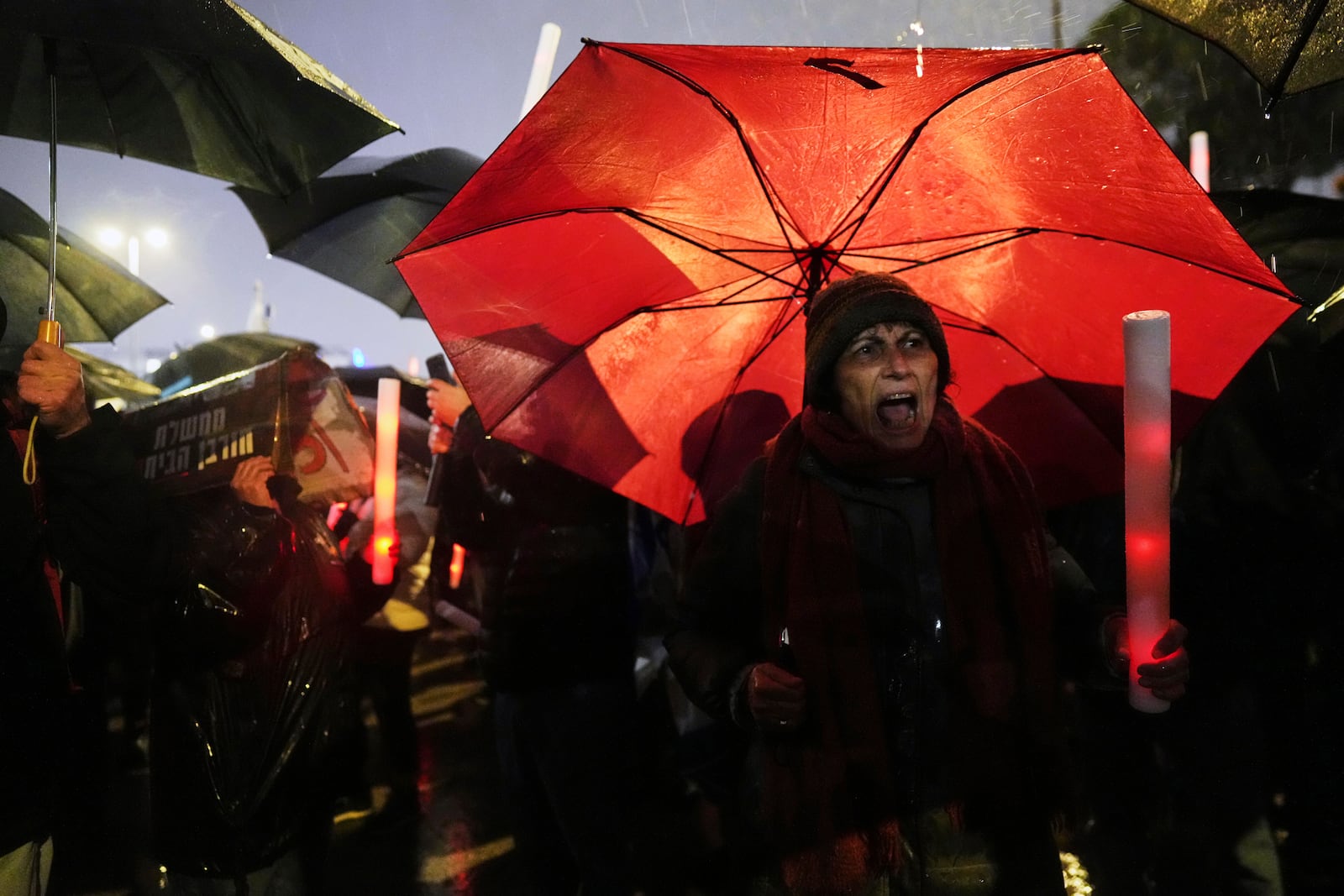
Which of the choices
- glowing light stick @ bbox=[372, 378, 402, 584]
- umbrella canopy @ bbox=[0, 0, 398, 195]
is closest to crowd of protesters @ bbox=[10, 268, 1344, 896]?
glowing light stick @ bbox=[372, 378, 402, 584]

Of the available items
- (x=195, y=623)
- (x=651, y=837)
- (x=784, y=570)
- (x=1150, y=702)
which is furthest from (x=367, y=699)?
(x=1150, y=702)

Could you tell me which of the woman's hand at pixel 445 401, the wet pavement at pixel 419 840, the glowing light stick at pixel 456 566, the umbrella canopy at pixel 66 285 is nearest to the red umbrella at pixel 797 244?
the woman's hand at pixel 445 401

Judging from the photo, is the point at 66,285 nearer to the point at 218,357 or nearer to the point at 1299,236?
the point at 218,357

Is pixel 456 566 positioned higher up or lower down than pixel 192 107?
Result: lower down

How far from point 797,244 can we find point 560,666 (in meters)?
1.65

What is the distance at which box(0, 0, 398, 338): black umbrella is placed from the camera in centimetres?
253

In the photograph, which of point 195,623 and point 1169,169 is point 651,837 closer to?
point 195,623

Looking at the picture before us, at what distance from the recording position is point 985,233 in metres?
2.55

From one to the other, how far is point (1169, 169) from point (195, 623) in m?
2.65

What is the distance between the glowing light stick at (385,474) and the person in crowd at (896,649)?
53.8 inches

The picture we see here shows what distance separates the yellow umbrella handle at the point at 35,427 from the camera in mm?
2164

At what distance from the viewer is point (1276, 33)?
2271 mm

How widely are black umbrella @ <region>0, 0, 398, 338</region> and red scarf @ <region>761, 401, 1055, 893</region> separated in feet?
5.34

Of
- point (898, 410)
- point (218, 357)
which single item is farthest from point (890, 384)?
point (218, 357)
